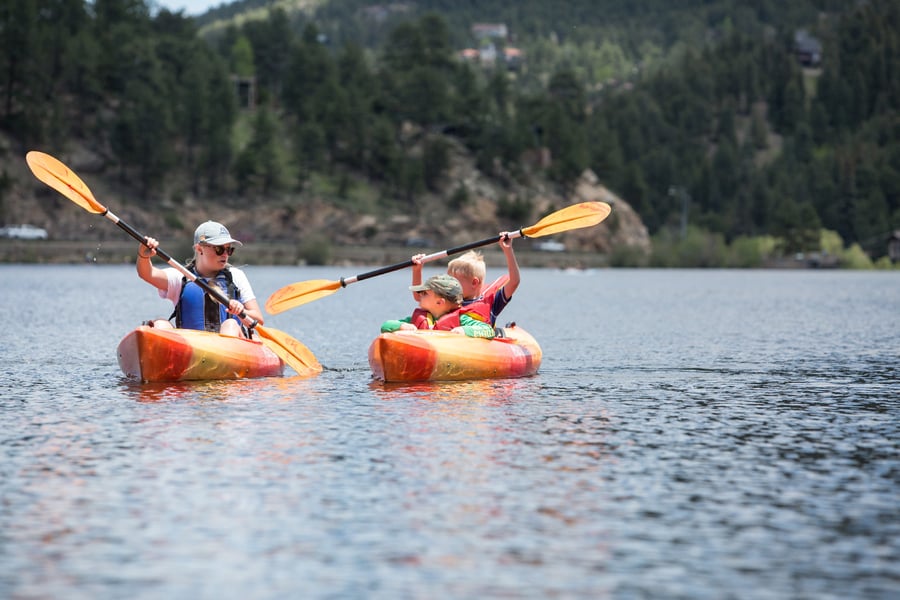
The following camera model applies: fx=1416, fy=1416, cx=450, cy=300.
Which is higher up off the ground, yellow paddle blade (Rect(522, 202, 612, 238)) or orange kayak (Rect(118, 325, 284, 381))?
yellow paddle blade (Rect(522, 202, 612, 238))

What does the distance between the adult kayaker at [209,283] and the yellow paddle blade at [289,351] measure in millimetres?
660

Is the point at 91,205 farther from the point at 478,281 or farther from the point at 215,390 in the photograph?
the point at 478,281

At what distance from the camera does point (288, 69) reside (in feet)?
584

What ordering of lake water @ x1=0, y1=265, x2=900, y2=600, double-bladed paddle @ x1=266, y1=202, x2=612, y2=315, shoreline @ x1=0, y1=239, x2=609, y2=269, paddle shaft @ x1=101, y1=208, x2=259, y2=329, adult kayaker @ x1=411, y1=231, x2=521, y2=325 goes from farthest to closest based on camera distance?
shoreline @ x1=0, y1=239, x2=609, y2=269 < double-bladed paddle @ x1=266, y1=202, x2=612, y2=315 < adult kayaker @ x1=411, y1=231, x2=521, y2=325 < paddle shaft @ x1=101, y1=208, x2=259, y2=329 < lake water @ x1=0, y1=265, x2=900, y2=600

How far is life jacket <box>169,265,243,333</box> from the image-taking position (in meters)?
19.5

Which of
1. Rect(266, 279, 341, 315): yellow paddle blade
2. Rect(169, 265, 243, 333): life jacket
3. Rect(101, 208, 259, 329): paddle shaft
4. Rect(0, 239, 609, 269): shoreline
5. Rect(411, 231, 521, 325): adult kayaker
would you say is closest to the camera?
Rect(101, 208, 259, 329): paddle shaft

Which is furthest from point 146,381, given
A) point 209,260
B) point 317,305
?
point 317,305

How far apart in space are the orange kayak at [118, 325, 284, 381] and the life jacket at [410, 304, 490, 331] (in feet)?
7.76

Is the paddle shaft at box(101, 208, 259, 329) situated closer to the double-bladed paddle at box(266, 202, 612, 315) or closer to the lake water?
the lake water

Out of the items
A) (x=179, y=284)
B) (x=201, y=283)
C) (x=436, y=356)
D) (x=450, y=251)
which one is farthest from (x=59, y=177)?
(x=436, y=356)

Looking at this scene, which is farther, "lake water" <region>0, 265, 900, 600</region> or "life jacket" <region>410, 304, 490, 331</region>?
Result: "life jacket" <region>410, 304, 490, 331</region>

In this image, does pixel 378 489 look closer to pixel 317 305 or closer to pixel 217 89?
pixel 317 305

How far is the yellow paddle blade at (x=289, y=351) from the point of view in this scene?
2112cm

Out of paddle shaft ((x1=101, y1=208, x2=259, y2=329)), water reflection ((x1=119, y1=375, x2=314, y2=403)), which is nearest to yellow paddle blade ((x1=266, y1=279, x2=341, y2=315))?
water reflection ((x1=119, y1=375, x2=314, y2=403))
